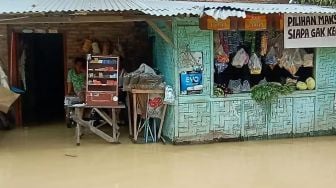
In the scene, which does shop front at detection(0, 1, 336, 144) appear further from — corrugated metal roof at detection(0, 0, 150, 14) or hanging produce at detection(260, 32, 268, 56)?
corrugated metal roof at detection(0, 0, 150, 14)

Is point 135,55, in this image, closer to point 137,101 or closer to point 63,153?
point 137,101

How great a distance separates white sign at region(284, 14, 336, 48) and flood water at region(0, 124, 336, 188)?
1.84 meters

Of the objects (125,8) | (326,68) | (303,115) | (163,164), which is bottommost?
(163,164)

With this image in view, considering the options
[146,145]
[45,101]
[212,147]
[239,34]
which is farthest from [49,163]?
[45,101]

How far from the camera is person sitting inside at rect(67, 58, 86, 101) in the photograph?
1060 cm

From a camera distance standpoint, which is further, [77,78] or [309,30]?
[77,78]

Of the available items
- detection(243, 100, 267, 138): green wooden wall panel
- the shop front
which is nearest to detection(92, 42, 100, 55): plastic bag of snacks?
the shop front

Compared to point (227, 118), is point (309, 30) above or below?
above

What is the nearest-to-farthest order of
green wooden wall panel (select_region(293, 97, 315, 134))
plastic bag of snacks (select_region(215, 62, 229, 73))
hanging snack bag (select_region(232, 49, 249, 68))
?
plastic bag of snacks (select_region(215, 62, 229, 73)) → hanging snack bag (select_region(232, 49, 249, 68)) → green wooden wall panel (select_region(293, 97, 315, 134))

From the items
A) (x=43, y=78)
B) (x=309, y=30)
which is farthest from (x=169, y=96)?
(x=43, y=78)

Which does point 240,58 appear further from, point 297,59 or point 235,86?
point 297,59

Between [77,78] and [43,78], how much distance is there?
345 cm

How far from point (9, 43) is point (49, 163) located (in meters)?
4.31

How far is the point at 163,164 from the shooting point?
784 centimetres
